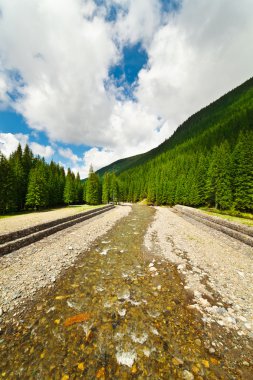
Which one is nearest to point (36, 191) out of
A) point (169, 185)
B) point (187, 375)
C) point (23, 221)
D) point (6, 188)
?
point (6, 188)

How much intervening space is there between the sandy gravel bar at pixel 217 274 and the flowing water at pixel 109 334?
85 cm

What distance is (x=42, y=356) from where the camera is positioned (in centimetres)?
409

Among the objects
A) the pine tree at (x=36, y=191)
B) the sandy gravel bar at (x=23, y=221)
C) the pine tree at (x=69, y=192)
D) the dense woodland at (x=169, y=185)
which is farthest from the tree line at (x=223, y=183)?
the pine tree at (x=36, y=191)

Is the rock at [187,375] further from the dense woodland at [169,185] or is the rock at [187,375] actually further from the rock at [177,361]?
the dense woodland at [169,185]

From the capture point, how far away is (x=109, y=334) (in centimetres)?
478

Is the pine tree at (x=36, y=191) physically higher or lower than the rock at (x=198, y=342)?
higher

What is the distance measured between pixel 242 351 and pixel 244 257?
8569 millimetres

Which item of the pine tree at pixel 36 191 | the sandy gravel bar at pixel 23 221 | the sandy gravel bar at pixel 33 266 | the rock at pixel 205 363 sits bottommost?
the rock at pixel 205 363

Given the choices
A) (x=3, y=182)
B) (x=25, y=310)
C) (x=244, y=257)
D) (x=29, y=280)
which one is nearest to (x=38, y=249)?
(x=29, y=280)

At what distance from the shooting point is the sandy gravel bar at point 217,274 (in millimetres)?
5516

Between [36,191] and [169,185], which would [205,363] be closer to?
[36,191]

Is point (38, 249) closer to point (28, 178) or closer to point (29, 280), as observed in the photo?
point (29, 280)

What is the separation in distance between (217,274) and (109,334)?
635 centimetres

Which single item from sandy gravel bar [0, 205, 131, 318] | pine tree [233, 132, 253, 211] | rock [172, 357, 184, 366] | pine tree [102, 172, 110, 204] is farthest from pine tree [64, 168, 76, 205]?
rock [172, 357, 184, 366]
